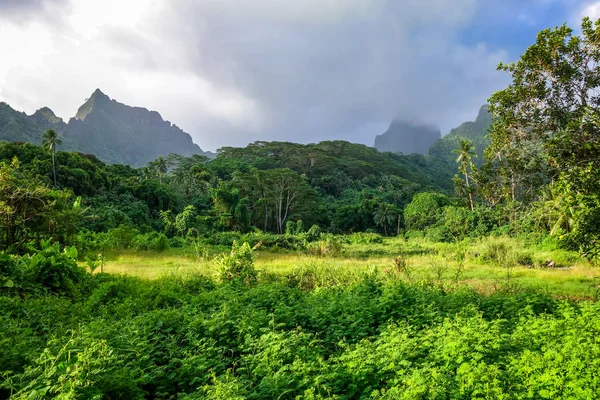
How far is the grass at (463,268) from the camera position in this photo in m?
11.0

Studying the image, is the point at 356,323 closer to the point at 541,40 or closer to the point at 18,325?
the point at 18,325

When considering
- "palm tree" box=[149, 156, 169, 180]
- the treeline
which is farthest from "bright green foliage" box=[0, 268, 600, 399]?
"palm tree" box=[149, 156, 169, 180]

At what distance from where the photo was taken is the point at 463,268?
15016 mm

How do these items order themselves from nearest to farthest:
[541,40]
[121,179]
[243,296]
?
[243,296] < [541,40] < [121,179]

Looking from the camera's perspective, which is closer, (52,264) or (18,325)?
(18,325)

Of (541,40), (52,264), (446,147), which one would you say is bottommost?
(52,264)

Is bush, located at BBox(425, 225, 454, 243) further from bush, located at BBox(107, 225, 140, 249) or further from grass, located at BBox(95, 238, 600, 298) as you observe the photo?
bush, located at BBox(107, 225, 140, 249)

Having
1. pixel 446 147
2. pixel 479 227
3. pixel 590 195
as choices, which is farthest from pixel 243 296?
pixel 446 147

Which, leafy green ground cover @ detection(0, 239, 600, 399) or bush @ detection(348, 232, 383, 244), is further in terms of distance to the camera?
bush @ detection(348, 232, 383, 244)

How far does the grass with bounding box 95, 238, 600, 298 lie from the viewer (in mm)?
11016

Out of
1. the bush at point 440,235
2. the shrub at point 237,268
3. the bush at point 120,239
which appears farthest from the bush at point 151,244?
the bush at point 440,235

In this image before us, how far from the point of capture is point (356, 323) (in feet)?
17.5

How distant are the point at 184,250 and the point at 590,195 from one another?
1911 centimetres

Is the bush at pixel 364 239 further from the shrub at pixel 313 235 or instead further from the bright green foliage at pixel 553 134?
the bright green foliage at pixel 553 134
